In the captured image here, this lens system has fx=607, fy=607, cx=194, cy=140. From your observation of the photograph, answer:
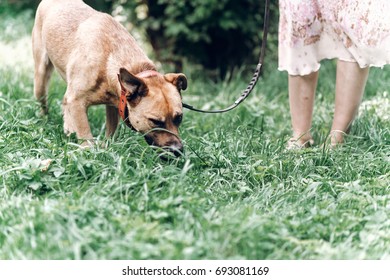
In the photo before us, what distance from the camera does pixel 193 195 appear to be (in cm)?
352

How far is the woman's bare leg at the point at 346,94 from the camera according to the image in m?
4.81

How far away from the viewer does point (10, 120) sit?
4.81m

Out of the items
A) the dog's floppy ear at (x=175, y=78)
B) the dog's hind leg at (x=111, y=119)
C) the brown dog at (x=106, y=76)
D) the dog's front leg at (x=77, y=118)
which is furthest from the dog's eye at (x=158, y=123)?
the dog's hind leg at (x=111, y=119)

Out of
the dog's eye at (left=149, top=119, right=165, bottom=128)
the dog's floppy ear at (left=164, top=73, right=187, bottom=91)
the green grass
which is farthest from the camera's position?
the dog's floppy ear at (left=164, top=73, right=187, bottom=91)

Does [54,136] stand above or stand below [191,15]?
below

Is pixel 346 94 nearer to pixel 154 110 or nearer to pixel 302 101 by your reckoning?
pixel 302 101

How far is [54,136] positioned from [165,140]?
980 millimetres

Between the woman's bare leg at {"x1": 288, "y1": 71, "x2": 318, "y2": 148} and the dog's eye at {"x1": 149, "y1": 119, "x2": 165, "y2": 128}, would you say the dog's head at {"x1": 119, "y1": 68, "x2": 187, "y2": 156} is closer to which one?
the dog's eye at {"x1": 149, "y1": 119, "x2": 165, "y2": 128}

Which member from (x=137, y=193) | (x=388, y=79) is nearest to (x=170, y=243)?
(x=137, y=193)

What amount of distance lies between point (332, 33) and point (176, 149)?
1.69 metres

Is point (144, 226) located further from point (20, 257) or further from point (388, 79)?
point (388, 79)

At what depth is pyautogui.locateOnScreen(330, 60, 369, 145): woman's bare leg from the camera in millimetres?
4812

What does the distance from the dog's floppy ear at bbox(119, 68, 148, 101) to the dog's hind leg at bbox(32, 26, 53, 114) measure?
1.51 m

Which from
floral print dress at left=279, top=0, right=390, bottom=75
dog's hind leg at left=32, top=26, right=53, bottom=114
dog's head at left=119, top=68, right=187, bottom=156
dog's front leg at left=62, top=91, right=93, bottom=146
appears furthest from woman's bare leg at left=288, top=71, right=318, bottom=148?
dog's hind leg at left=32, top=26, right=53, bottom=114
